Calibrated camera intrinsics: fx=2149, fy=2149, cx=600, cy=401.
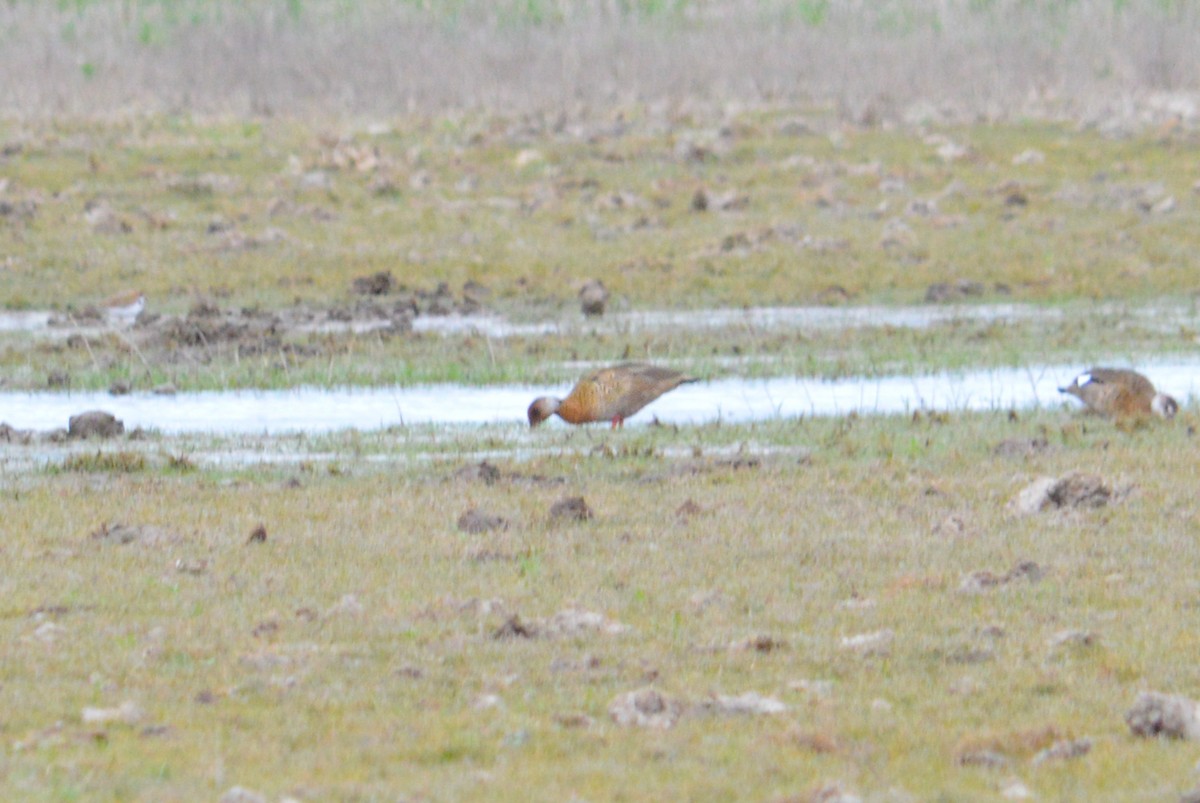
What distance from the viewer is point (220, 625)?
7.77m

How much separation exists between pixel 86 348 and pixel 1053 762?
1247 cm

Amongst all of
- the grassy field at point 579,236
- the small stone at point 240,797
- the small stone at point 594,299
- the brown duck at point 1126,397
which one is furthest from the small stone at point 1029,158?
the small stone at point 240,797

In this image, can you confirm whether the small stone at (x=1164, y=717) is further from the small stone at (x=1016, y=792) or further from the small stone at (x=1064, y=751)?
the small stone at (x=1016, y=792)

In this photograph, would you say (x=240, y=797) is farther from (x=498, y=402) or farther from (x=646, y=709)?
(x=498, y=402)

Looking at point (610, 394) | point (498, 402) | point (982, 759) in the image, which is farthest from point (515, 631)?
point (498, 402)

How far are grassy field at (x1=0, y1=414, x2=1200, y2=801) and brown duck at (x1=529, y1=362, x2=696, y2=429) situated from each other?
677 mm

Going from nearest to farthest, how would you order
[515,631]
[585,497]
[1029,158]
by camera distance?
[515,631] < [585,497] < [1029,158]

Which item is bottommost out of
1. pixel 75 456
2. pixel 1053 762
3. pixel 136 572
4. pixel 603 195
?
pixel 603 195

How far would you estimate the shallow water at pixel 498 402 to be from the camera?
1373 centimetres

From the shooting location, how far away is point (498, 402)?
14.7 meters

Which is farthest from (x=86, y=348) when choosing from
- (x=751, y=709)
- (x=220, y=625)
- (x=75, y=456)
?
(x=751, y=709)

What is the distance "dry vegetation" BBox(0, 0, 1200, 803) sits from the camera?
6.30 m

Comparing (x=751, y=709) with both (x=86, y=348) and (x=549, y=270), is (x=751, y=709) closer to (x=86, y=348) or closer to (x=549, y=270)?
(x=86, y=348)

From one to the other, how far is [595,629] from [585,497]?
2.97 m
